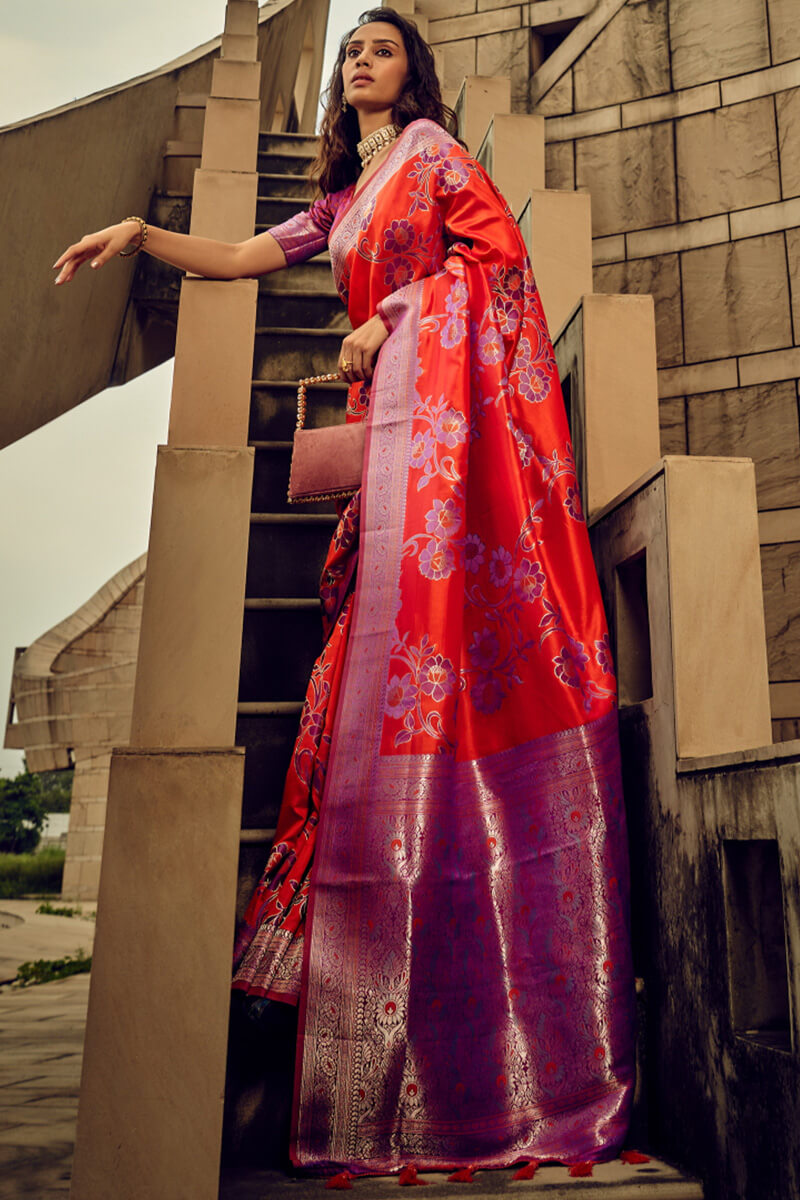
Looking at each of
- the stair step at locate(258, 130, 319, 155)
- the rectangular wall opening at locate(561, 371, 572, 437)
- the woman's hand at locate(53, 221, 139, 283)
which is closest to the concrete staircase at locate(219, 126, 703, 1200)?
the stair step at locate(258, 130, 319, 155)

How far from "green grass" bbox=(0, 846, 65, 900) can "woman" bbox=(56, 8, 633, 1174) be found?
1073 centimetres

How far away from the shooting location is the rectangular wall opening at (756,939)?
1482 mm

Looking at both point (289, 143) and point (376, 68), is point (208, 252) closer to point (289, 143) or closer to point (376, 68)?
point (376, 68)

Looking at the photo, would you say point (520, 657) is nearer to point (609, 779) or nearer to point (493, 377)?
point (609, 779)

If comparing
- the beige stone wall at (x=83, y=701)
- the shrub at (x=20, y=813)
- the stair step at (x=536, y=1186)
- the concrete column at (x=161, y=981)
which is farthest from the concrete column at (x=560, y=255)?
the shrub at (x=20, y=813)

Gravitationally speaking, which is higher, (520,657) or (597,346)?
(597,346)

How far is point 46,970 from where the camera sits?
547cm

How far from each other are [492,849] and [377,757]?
268 millimetres

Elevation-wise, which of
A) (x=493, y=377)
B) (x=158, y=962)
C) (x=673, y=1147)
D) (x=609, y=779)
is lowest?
(x=673, y=1147)

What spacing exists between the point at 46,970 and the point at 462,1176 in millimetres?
4591

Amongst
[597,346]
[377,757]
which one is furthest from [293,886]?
[597,346]

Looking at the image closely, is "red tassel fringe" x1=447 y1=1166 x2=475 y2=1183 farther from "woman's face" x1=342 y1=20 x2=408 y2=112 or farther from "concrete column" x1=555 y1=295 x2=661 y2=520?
"woman's face" x1=342 y1=20 x2=408 y2=112

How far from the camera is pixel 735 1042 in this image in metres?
1.46

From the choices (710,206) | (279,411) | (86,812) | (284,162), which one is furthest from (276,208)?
(86,812)
